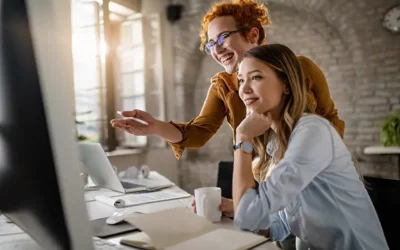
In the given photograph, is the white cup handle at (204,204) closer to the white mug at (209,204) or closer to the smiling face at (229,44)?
the white mug at (209,204)

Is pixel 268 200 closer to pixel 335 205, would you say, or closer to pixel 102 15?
pixel 335 205

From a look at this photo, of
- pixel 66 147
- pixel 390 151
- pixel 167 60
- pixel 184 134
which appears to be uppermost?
pixel 167 60

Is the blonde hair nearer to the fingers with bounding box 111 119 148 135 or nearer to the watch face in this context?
the watch face

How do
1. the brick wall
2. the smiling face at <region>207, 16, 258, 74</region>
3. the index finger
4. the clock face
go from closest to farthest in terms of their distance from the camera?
the index finger
the smiling face at <region>207, 16, 258, 74</region>
the clock face
the brick wall

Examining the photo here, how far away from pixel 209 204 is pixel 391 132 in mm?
2989

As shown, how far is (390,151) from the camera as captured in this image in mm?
3484

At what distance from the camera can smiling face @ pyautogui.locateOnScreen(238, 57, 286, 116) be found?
3.78 feet

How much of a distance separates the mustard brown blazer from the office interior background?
200 centimetres

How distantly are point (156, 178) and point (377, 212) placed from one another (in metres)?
1.26

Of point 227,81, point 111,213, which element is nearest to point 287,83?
point 227,81

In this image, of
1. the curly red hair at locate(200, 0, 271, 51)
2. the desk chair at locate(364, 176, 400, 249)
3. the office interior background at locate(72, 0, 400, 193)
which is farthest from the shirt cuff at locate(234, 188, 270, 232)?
the office interior background at locate(72, 0, 400, 193)

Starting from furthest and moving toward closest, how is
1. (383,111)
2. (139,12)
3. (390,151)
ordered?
(139,12)
(383,111)
(390,151)

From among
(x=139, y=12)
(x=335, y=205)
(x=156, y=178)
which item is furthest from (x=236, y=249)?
(x=139, y=12)

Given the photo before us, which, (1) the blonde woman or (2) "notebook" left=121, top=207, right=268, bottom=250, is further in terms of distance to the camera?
(1) the blonde woman
